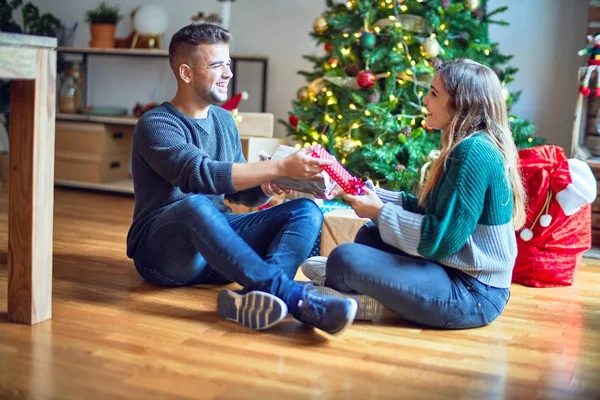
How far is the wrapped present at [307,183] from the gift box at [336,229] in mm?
541

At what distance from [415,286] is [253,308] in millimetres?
410

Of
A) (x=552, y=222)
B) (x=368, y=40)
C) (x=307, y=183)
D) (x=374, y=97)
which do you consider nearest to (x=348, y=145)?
(x=374, y=97)

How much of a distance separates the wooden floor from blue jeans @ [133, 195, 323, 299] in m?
0.08

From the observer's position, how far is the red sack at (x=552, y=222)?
2.73 meters

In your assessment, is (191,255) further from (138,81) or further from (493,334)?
(138,81)

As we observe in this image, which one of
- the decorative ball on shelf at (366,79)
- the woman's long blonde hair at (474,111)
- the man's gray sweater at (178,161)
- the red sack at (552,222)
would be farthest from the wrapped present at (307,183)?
the decorative ball on shelf at (366,79)

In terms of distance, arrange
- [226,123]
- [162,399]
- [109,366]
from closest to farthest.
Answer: [162,399] < [109,366] < [226,123]

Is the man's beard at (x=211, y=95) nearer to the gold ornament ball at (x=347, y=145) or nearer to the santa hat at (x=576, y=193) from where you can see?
the gold ornament ball at (x=347, y=145)

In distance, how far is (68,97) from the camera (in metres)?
4.56

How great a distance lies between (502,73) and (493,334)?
1633mm

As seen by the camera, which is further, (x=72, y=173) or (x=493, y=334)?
(x=72, y=173)

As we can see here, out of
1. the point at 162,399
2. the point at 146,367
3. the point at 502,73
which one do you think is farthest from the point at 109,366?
the point at 502,73

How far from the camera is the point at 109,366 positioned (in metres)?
1.72

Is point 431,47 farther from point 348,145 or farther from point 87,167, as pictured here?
point 87,167
